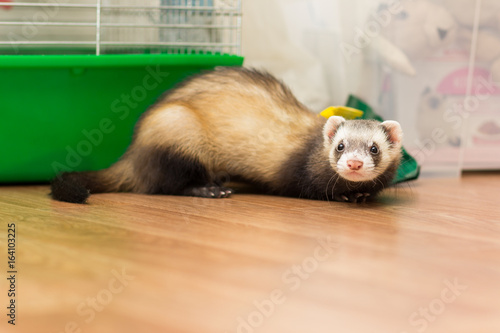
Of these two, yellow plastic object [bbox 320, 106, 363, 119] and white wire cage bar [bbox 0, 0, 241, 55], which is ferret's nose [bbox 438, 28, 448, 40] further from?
white wire cage bar [bbox 0, 0, 241, 55]

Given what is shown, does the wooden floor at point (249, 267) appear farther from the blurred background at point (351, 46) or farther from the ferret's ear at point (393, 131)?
the blurred background at point (351, 46)

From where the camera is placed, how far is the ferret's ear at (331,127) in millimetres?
1544

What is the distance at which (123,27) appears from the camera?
6.05ft

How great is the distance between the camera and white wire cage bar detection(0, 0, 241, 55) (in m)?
1.79

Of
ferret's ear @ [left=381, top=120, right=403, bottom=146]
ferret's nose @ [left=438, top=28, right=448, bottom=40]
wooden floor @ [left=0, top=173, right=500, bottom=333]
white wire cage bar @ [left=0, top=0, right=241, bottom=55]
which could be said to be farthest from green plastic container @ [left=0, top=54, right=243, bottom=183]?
ferret's nose @ [left=438, top=28, right=448, bottom=40]

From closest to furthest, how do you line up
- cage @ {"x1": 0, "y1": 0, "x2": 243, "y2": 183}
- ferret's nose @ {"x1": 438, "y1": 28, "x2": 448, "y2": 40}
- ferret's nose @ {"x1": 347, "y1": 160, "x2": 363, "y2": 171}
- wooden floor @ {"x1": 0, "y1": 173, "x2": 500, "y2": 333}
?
wooden floor @ {"x1": 0, "y1": 173, "x2": 500, "y2": 333} → ferret's nose @ {"x1": 347, "y1": 160, "x2": 363, "y2": 171} → cage @ {"x1": 0, "y1": 0, "x2": 243, "y2": 183} → ferret's nose @ {"x1": 438, "y1": 28, "x2": 448, "y2": 40}

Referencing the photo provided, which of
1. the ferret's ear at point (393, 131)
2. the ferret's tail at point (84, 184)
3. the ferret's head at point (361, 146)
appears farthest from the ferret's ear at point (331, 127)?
the ferret's tail at point (84, 184)

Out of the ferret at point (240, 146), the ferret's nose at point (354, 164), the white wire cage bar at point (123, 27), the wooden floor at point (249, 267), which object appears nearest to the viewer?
the wooden floor at point (249, 267)

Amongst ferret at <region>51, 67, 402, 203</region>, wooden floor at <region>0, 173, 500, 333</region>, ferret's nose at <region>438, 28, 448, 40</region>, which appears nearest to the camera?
wooden floor at <region>0, 173, 500, 333</region>

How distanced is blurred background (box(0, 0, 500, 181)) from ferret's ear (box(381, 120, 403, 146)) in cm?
51

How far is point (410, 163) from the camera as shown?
1.89m

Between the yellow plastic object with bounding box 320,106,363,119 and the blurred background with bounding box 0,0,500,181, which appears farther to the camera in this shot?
the blurred background with bounding box 0,0,500,181

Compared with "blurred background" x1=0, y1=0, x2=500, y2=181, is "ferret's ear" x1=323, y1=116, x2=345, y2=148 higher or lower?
lower

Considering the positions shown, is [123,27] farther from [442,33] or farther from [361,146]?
[442,33]
